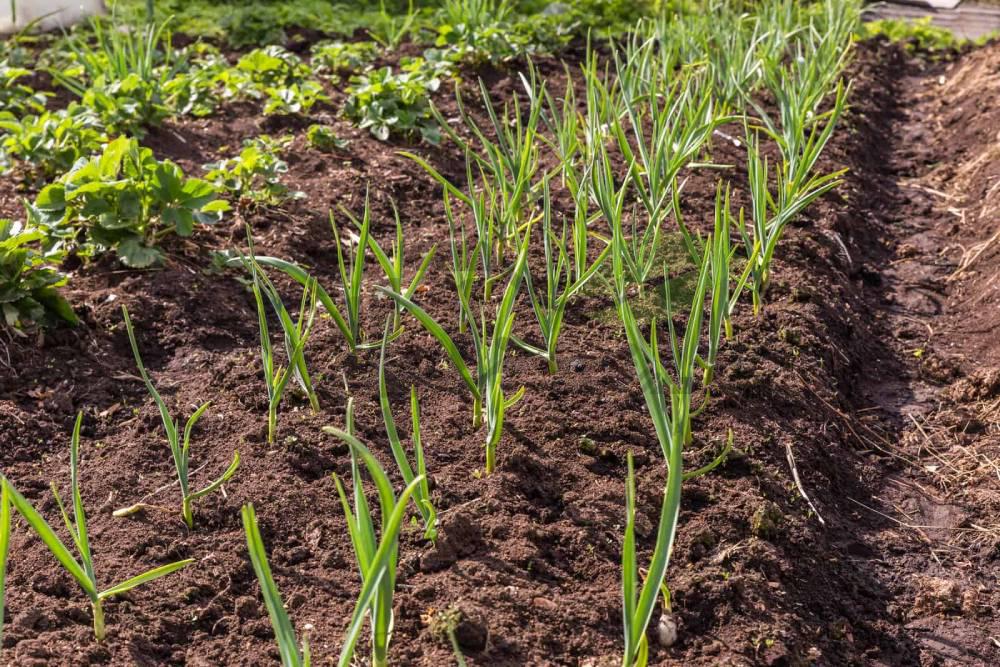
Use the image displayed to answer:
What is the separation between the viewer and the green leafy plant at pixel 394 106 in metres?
3.62

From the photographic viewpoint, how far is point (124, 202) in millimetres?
2645

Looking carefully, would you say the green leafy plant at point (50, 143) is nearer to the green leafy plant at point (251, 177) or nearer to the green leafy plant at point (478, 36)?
the green leafy plant at point (251, 177)

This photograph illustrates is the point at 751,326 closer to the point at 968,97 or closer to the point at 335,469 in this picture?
the point at 335,469

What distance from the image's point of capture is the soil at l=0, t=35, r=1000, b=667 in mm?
1706

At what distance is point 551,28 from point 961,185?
2.01 meters

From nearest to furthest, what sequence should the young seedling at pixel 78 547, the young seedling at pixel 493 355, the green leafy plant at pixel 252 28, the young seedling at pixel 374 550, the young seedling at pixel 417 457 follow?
1. the young seedling at pixel 374 550
2. the young seedling at pixel 78 547
3. the young seedling at pixel 417 457
4. the young seedling at pixel 493 355
5. the green leafy plant at pixel 252 28

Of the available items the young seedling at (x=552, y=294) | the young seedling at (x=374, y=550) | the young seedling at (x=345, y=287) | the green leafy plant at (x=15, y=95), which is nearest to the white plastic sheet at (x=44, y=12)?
the green leafy plant at (x=15, y=95)

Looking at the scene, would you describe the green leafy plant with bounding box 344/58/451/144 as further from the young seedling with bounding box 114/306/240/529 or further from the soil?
the young seedling with bounding box 114/306/240/529

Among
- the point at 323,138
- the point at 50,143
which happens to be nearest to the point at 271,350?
the point at 50,143

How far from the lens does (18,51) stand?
436cm

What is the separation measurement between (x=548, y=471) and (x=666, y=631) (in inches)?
18.1

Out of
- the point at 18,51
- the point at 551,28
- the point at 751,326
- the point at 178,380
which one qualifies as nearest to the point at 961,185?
the point at 751,326

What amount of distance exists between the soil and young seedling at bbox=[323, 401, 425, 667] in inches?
10.5

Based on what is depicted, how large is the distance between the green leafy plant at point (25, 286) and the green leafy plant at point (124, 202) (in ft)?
0.56
